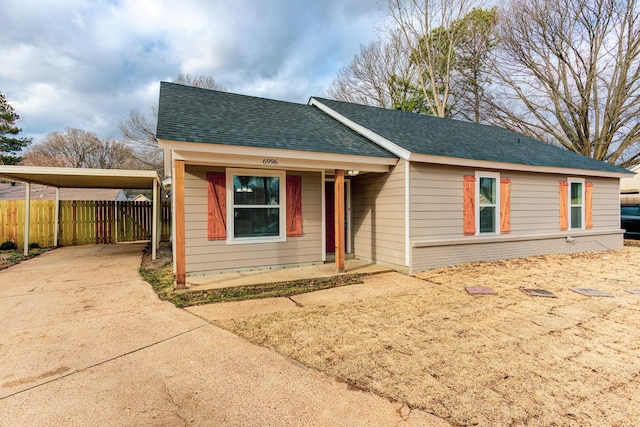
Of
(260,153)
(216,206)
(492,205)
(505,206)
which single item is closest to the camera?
(260,153)

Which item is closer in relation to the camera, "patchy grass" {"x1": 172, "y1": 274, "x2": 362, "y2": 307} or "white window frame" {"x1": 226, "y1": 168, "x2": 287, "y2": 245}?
"patchy grass" {"x1": 172, "y1": 274, "x2": 362, "y2": 307}

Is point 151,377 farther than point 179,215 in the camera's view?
No

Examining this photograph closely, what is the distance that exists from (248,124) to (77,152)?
3328 cm

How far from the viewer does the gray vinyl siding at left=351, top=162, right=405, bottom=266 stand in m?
6.92

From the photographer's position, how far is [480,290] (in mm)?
5316

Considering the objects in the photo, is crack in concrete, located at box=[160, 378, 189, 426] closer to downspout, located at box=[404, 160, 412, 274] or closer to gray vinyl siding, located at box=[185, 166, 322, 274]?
gray vinyl siding, located at box=[185, 166, 322, 274]

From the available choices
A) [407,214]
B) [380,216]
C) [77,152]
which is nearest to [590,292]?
[407,214]

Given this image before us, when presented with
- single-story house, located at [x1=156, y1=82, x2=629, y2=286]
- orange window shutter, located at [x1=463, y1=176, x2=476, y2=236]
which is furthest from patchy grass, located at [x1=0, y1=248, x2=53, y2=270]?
orange window shutter, located at [x1=463, y1=176, x2=476, y2=236]

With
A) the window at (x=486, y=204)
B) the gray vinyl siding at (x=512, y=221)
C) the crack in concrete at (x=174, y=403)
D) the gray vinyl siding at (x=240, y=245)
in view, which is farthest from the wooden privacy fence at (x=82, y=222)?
the window at (x=486, y=204)

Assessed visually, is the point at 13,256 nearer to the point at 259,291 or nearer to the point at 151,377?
the point at 259,291

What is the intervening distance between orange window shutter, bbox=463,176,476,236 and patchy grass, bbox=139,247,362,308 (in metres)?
3.15

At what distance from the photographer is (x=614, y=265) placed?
7680 mm

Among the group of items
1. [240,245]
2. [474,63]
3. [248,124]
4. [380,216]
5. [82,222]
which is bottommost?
[240,245]

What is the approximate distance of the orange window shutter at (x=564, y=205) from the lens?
30.2 feet
